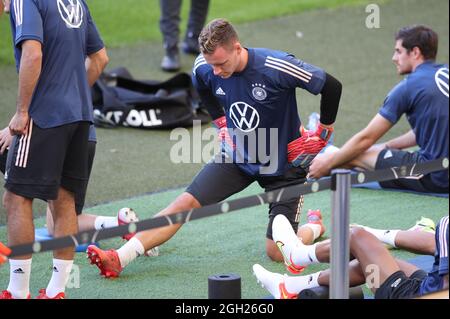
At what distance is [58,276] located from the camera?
204 inches

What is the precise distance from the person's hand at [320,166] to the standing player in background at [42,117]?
6.28 feet

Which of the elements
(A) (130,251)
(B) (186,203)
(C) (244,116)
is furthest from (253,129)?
(A) (130,251)

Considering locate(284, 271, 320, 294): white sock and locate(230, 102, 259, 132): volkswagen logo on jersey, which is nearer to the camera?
locate(284, 271, 320, 294): white sock

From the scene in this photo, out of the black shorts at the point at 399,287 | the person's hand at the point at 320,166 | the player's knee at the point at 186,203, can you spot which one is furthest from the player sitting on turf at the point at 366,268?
the person's hand at the point at 320,166

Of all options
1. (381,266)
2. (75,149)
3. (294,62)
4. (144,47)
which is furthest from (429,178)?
(144,47)

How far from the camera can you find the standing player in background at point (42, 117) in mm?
4980

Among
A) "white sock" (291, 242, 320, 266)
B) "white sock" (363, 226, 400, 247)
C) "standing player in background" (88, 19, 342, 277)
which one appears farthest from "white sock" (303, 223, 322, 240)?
"white sock" (291, 242, 320, 266)

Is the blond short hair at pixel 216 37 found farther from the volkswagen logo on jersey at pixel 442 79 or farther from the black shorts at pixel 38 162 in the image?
the volkswagen logo on jersey at pixel 442 79

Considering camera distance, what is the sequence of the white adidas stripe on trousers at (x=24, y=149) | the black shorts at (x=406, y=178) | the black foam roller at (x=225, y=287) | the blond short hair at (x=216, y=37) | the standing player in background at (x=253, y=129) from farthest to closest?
the black shorts at (x=406, y=178)
the standing player in background at (x=253, y=129)
the blond short hair at (x=216, y=37)
the white adidas stripe on trousers at (x=24, y=149)
the black foam roller at (x=225, y=287)

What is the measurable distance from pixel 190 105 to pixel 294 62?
143 inches

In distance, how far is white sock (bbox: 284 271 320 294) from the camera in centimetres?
493

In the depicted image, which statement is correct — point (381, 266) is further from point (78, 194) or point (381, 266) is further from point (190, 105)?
point (190, 105)

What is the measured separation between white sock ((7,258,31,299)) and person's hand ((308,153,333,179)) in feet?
7.04

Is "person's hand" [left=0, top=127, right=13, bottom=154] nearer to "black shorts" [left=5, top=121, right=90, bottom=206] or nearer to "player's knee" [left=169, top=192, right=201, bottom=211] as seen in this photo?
"black shorts" [left=5, top=121, right=90, bottom=206]
